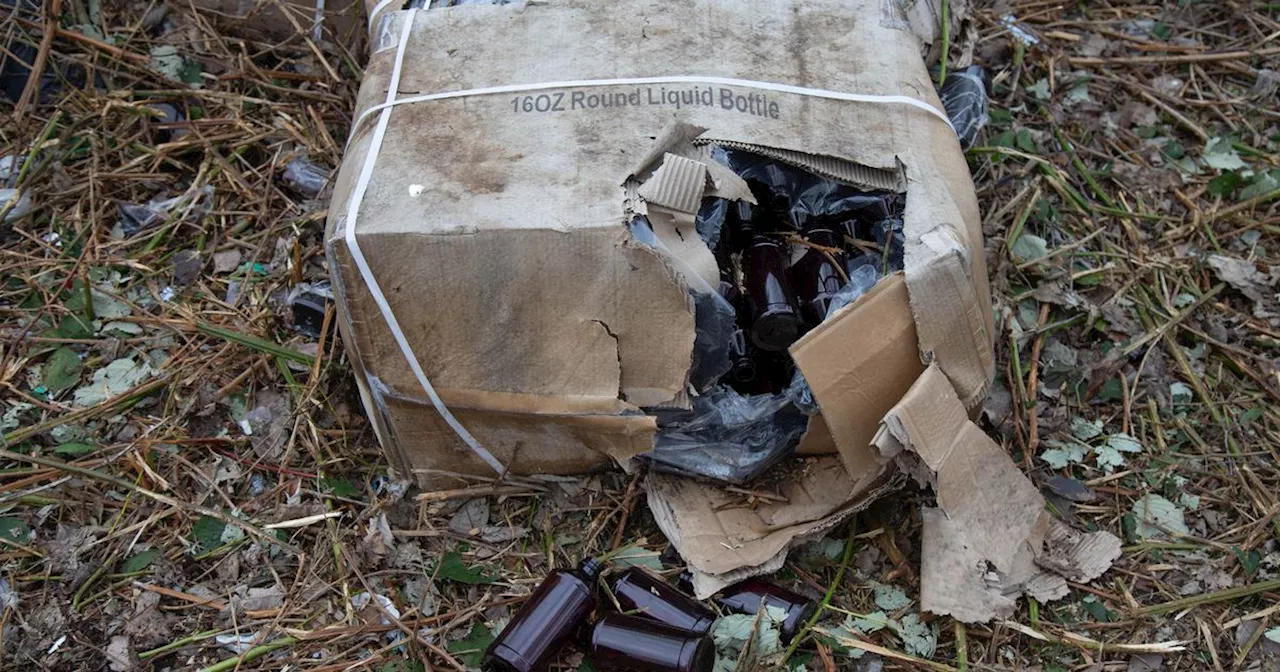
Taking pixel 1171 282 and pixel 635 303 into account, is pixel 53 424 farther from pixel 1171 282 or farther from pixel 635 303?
pixel 1171 282

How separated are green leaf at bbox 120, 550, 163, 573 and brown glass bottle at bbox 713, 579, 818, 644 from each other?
127 cm

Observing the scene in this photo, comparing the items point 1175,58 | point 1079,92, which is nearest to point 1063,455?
point 1079,92

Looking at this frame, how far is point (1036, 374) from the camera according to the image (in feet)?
8.86

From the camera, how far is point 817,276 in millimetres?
2412

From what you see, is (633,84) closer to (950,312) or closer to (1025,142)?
(950,312)

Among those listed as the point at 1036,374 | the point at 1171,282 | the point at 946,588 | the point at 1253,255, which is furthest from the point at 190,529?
the point at 1253,255

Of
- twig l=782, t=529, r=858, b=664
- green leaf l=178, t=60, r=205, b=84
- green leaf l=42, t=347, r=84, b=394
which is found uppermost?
green leaf l=178, t=60, r=205, b=84

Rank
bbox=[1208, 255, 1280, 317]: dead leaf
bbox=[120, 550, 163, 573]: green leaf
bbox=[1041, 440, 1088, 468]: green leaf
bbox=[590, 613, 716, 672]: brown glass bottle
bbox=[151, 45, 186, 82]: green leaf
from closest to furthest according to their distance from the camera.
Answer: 1. bbox=[590, 613, 716, 672]: brown glass bottle
2. bbox=[120, 550, 163, 573]: green leaf
3. bbox=[1041, 440, 1088, 468]: green leaf
4. bbox=[1208, 255, 1280, 317]: dead leaf
5. bbox=[151, 45, 186, 82]: green leaf

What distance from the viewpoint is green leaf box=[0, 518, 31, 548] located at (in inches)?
93.0

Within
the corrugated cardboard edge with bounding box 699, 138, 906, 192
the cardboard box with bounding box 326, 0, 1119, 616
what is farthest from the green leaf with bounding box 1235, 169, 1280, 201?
the corrugated cardboard edge with bounding box 699, 138, 906, 192

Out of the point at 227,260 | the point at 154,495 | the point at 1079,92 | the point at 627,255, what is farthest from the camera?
the point at 1079,92

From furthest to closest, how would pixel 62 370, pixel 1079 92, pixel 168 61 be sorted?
pixel 1079 92
pixel 168 61
pixel 62 370

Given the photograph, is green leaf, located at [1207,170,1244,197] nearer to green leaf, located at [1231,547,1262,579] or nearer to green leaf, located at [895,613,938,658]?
green leaf, located at [1231,547,1262,579]

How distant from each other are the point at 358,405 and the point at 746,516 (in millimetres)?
1008
